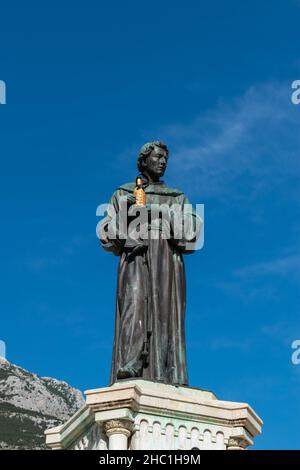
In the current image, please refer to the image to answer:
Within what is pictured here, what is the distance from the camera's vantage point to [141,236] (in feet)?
55.0

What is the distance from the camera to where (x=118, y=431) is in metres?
14.6

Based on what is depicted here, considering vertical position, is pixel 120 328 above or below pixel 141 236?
below

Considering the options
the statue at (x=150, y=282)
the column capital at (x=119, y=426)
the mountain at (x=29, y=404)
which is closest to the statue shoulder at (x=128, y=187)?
the statue at (x=150, y=282)

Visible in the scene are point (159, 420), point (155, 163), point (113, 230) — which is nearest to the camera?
point (159, 420)

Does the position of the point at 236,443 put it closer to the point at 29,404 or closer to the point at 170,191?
the point at 170,191

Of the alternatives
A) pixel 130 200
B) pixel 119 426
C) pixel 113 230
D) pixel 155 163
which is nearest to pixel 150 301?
pixel 113 230

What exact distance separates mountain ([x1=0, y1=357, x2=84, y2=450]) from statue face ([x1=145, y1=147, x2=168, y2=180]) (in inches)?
3792

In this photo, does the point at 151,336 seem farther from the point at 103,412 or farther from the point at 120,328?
the point at 103,412

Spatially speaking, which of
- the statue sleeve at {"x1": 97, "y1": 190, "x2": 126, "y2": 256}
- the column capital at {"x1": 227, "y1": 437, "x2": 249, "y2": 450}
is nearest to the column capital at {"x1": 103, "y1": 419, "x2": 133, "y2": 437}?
the column capital at {"x1": 227, "y1": 437, "x2": 249, "y2": 450}

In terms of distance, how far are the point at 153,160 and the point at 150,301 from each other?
8.68 ft
